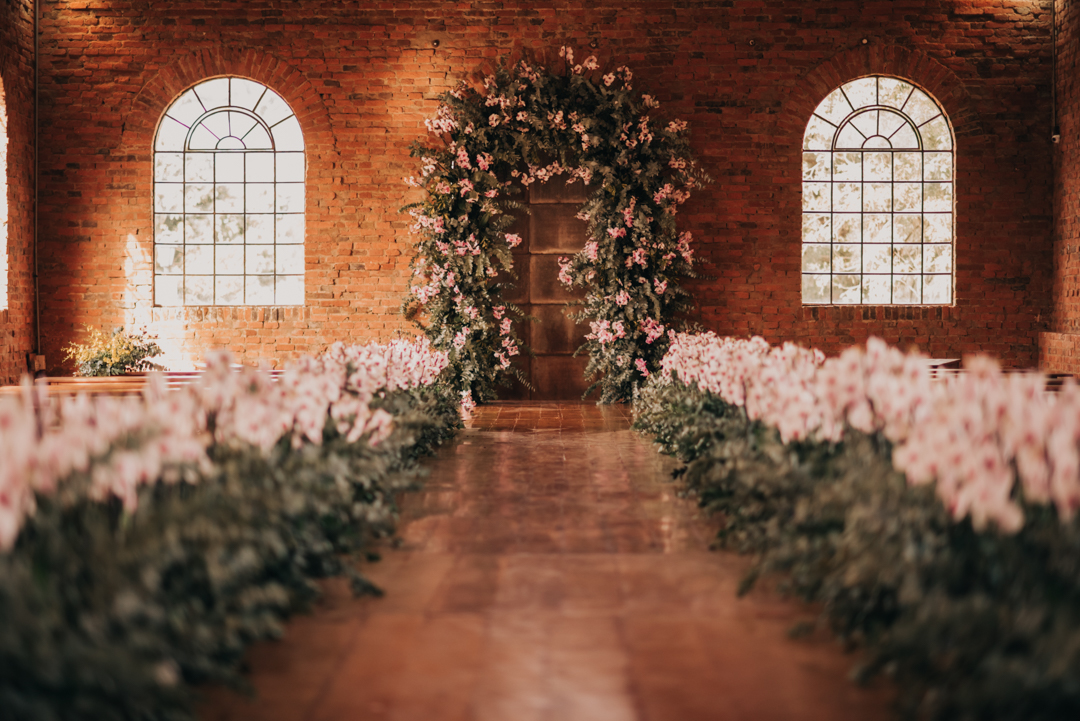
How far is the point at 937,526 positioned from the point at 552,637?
1.17 meters

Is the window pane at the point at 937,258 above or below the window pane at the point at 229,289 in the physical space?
above

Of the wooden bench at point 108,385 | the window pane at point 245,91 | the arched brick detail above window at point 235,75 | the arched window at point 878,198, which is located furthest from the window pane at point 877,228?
the window pane at point 245,91

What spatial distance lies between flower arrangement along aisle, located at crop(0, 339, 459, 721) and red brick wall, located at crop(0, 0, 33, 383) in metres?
7.02

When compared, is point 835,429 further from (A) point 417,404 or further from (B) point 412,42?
(B) point 412,42

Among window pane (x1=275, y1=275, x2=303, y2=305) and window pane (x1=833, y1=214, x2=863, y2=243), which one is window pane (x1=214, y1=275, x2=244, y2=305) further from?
window pane (x1=833, y1=214, x2=863, y2=243)

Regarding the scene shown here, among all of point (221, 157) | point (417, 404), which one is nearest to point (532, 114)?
point (221, 157)

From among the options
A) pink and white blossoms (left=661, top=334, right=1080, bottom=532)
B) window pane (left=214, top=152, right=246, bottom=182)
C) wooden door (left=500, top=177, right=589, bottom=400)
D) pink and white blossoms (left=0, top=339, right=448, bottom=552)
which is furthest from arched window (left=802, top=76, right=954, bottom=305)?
pink and white blossoms (left=0, top=339, right=448, bottom=552)

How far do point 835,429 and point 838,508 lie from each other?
43cm

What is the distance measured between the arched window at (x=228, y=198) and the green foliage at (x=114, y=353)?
0.62 meters

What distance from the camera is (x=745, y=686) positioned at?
2.45 meters

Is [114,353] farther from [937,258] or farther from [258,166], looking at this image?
[937,258]

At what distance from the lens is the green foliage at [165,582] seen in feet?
5.89

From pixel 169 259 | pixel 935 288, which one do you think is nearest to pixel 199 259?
pixel 169 259

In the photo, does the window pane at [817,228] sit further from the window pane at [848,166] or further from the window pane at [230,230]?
the window pane at [230,230]
